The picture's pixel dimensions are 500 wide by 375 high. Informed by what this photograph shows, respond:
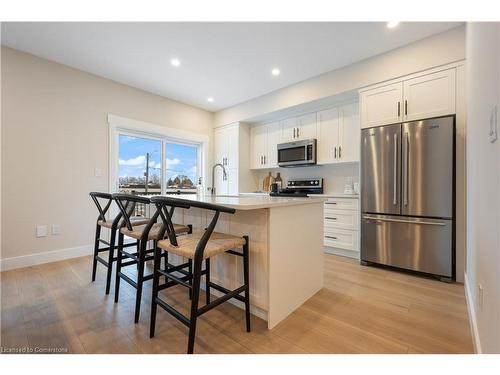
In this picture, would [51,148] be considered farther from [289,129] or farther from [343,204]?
[343,204]

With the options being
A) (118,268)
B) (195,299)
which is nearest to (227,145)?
(118,268)

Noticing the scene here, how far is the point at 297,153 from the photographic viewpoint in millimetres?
3967

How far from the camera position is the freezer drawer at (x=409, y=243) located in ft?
7.75

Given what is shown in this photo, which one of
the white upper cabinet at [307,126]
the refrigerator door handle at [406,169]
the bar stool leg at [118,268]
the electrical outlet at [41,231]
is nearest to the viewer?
the bar stool leg at [118,268]

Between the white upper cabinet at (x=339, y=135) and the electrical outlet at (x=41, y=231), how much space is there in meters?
4.04

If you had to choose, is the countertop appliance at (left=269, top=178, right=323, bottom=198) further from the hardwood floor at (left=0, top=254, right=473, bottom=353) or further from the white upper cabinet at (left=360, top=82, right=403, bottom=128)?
the hardwood floor at (left=0, top=254, right=473, bottom=353)

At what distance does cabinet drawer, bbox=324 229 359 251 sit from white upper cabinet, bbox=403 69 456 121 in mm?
1625

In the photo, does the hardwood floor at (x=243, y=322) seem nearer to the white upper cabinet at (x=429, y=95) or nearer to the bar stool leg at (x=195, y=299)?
the bar stool leg at (x=195, y=299)

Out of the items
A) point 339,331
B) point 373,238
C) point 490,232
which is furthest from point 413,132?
point 339,331

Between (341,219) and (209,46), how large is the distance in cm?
289

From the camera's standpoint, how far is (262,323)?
1.61 m

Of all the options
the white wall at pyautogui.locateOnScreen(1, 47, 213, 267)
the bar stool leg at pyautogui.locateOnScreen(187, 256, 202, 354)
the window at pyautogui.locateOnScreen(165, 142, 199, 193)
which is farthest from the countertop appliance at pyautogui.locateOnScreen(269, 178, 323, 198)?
the white wall at pyautogui.locateOnScreen(1, 47, 213, 267)

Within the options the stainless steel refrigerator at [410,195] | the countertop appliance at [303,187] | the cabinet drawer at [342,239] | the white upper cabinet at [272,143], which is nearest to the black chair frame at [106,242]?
the countertop appliance at [303,187]
